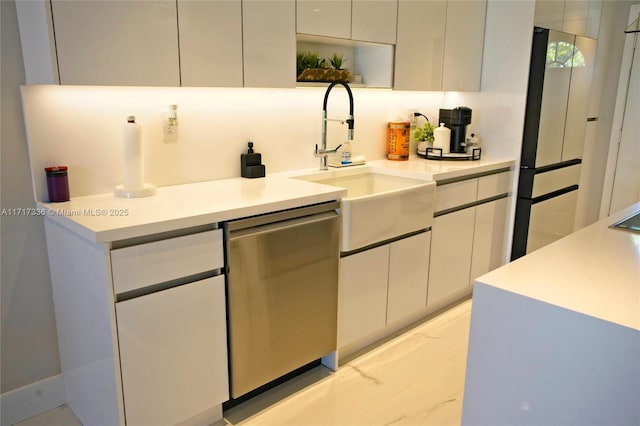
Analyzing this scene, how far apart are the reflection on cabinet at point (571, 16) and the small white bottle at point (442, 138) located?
967mm

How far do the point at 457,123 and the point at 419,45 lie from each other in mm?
723

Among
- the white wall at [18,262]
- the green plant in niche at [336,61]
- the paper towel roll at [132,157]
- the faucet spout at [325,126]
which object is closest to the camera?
the white wall at [18,262]

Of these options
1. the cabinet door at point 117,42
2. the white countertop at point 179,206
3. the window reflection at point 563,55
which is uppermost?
the window reflection at point 563,55

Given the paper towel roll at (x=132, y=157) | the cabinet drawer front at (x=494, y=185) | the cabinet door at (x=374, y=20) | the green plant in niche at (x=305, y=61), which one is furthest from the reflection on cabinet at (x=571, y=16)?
the paper towel roll at (x=132, y=157)

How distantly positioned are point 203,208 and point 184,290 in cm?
33

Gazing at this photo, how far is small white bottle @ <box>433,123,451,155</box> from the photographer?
3.46 m

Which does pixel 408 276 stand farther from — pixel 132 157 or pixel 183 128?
pixel 132 157

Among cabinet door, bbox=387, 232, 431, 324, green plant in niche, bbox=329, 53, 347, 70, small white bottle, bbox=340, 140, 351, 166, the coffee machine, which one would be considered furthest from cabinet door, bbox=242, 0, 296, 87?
the coffee machine

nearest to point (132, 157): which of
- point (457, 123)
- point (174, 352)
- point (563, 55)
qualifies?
point (174, 352)

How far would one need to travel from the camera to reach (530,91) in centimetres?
346

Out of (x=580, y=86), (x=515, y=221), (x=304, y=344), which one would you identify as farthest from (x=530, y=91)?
(x=304, y=344)

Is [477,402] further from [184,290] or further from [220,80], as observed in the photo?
[220,80]

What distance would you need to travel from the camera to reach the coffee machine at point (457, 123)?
353 cm

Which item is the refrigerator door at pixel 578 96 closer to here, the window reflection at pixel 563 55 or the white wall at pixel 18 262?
the window reflection at pixel 563 55
